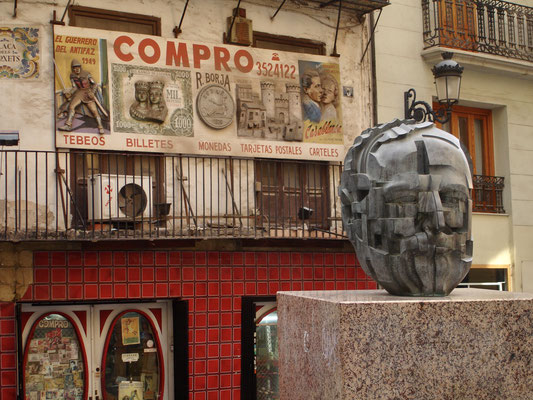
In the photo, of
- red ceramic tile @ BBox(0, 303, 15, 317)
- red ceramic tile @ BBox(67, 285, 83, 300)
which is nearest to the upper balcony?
red ceramic tile @ BBox(67, 285, 83, 300)

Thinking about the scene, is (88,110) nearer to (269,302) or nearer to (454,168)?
(269,302)

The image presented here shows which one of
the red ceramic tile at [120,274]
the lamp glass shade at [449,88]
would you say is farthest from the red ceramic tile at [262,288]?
the lamp glass shade at [449,88]

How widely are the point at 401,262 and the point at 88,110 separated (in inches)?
287

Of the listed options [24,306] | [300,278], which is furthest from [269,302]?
[24,306]

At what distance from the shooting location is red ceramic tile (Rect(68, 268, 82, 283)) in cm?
1210

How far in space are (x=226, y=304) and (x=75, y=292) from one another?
2298 millimetres

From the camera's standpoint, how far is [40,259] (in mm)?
12008

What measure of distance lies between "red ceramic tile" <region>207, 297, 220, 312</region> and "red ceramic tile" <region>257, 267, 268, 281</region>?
78 centimetres

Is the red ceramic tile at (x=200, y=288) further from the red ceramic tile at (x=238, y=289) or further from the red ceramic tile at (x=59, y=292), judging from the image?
the red ceramic tile at (x=59, y=292)

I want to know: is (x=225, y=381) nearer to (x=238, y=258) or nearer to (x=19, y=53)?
(x=238, y=258)

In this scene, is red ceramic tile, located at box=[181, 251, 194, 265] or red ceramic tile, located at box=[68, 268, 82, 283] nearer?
red ceramic tile, located at box=[68, 268, 82, 283]

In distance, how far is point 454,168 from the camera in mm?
6668

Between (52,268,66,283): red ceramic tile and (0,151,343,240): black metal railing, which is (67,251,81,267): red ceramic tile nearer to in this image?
(52,268,66,283): red ceramic tile

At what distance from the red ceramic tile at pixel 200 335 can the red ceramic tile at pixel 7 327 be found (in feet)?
8.50
